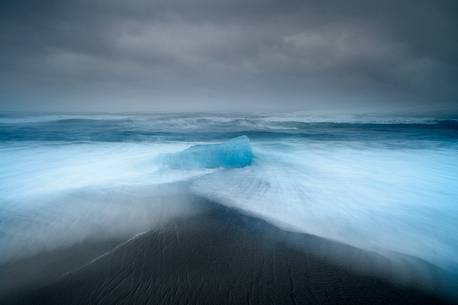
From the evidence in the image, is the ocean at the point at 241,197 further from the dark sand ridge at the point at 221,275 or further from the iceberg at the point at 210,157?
the dark sand ridge at the point at 221,275

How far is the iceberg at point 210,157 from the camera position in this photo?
6.46 metres

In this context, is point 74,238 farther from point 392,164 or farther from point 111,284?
point 392,164

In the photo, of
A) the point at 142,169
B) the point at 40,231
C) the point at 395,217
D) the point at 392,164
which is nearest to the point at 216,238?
the point at 40,231

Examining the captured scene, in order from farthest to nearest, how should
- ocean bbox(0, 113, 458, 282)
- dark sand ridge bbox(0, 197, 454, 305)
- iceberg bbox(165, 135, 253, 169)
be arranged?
iceberg bbox(165, 135, 253, 169)
ocean bbox(0, 113, 458, 282)
dark sand ridge bbox(0, 197, 454, 305)

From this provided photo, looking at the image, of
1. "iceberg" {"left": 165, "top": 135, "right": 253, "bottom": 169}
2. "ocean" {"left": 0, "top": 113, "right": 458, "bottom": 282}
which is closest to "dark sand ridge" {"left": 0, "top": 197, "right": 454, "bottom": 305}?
"ocean" {"left": 0, "top": 113, "right": 458, "bottom": 282}

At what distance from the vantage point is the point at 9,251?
9.56 feet

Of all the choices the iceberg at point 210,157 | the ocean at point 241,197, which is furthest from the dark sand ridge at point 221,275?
the iceberg at point 210,157

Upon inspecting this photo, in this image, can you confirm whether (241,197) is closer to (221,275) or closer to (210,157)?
(210,157)

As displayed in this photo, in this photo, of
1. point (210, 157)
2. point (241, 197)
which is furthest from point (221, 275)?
point (210, 157)

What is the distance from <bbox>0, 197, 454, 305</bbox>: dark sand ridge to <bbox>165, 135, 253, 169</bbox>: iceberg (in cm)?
325

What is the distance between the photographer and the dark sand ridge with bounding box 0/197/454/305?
2.18 meters

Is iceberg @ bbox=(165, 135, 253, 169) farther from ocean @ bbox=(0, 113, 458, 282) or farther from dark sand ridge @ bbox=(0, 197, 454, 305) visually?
dark sand ridge @ bbox=(0, 197, 454, 305)

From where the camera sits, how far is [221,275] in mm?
2441

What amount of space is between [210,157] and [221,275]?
14.0 ft
